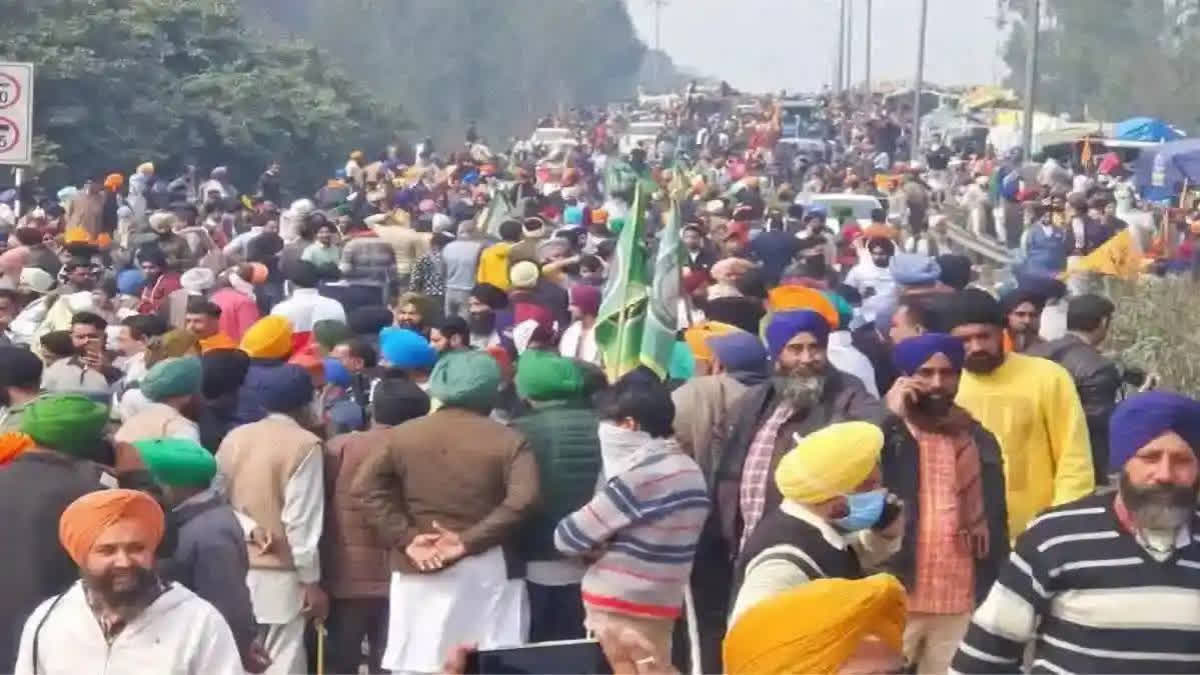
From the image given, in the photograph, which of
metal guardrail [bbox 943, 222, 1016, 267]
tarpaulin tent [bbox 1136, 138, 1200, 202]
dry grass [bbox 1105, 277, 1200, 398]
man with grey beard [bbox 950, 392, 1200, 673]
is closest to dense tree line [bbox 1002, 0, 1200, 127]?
tarpaulin tent [bbox 1136, 138, 1200, 202]

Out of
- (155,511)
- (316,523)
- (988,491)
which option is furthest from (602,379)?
(155,511)

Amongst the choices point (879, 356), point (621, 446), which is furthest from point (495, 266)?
point (621, 446)

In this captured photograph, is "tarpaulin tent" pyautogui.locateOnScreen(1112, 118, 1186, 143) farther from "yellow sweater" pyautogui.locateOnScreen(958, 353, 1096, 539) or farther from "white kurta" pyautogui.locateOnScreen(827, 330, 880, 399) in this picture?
"yellow sweater" pyautogui.locateOnScreen(958, 353, 1096, 539)

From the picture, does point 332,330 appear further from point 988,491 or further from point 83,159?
point 83,159

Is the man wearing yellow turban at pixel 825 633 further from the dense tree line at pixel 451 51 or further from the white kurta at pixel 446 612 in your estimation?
the dense tree line at pixel 451 51

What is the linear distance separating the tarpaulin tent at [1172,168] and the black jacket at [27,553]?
93.3ft

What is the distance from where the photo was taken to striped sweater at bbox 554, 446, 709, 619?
8430 mm

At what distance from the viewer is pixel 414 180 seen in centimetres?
3872

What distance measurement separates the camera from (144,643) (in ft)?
19.3

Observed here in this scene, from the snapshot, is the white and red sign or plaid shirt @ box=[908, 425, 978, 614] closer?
plaid shirt @ box=[908, 425, 978, 614]

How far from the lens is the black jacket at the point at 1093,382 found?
10977mm

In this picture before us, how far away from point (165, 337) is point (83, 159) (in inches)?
1133

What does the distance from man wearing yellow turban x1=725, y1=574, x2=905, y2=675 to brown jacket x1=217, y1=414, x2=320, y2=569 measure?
4555 millimetres

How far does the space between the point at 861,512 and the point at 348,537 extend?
3099 mm
